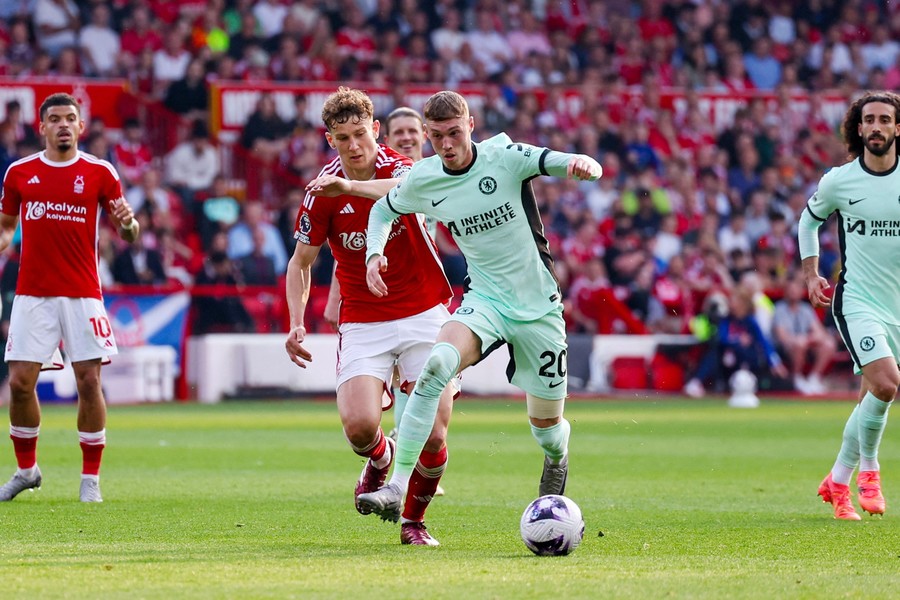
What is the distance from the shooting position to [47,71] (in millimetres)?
24516

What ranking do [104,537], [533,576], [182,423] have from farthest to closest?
[182,423] < [104,537] < [533,576]

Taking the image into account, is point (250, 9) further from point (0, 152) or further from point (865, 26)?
point (865, 26)

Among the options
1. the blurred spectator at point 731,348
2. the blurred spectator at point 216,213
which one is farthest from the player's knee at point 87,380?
the blurred spectator at point 731,348

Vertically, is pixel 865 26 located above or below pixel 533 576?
above

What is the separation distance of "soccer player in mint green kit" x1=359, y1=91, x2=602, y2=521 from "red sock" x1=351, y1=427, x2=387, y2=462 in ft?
3.02

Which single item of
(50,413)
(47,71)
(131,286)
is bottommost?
(50,413)

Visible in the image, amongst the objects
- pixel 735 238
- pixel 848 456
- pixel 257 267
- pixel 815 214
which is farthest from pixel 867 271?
pixel 735 238

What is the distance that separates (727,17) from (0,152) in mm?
15956

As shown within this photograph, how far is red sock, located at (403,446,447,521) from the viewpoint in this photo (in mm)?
7863

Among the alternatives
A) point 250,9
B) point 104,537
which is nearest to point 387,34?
point 250,9

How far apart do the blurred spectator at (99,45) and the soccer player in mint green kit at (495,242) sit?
18.4m

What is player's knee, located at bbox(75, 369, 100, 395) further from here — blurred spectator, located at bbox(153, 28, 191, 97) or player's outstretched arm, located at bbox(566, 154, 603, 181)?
blurred spectator, located at bbox(153, 28, 191, 97)

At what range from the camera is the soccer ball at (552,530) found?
7125 millimetres

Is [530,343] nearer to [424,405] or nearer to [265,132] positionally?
[424,405]
